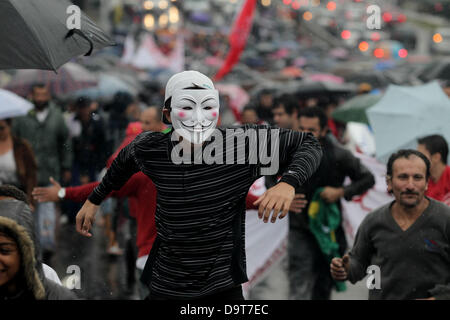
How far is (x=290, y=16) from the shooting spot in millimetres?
71688

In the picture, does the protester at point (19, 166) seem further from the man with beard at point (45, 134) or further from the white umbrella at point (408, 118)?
the white umbrella at point (408, 118)

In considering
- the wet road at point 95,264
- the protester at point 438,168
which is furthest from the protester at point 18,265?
the protester at point 438,168

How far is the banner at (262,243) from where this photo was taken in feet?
23.1

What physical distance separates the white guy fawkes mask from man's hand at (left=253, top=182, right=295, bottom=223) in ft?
1.87

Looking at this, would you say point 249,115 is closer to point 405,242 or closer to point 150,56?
point 405,242

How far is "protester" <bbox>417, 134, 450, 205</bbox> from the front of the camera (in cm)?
584

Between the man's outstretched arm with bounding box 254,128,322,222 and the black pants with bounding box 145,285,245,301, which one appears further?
the black pants with bounding box 145,285,245,301

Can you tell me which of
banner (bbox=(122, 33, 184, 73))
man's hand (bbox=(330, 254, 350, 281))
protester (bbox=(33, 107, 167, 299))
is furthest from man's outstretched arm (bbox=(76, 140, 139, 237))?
banner (bbox=(122, 33, 184, 73))

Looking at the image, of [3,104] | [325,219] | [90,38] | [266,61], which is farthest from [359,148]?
[266,61]

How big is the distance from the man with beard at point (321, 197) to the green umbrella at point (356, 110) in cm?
320

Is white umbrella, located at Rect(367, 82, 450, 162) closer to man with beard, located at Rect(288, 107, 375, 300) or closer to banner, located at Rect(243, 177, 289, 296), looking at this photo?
man with beard, located at Rect(288, 107, 375, 300)

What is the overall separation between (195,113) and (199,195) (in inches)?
15.0
